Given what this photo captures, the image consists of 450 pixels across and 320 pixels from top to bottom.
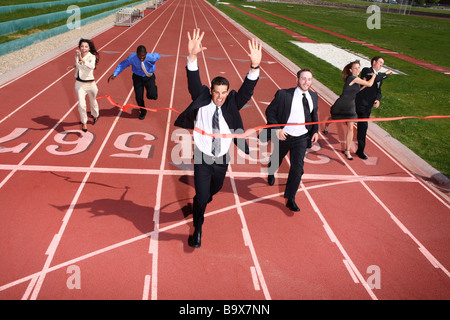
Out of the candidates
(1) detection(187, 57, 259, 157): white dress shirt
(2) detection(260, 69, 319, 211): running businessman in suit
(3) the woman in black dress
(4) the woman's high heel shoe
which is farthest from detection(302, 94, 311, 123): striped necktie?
(4) the woman's high heel shoe

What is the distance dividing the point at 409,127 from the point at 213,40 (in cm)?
1392

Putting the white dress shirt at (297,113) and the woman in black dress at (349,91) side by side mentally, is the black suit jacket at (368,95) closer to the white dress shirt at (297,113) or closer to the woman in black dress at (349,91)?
the woman in black dress at (349,91)

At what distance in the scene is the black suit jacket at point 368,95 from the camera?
6.53 metres

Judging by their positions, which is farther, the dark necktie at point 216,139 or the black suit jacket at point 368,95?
the black suit jacket at point 368,95

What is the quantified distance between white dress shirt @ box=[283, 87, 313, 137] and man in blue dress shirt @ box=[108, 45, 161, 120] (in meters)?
3.82

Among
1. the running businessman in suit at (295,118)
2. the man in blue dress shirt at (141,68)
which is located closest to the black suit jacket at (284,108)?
the running businessman in suit at (295,118)

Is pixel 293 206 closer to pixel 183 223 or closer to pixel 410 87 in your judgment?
pixel 183 223

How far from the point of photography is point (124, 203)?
5043 millimetres

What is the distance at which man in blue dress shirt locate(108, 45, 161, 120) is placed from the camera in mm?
7420

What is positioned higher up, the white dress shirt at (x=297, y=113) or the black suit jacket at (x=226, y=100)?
the black suit jacket at (x=226, y=100)

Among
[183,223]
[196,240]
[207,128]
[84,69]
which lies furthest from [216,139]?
[84,69]

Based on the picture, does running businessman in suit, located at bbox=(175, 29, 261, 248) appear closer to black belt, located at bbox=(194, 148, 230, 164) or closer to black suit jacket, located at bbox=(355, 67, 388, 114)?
black belt, located at bbox=(194, 148, 230, 164)

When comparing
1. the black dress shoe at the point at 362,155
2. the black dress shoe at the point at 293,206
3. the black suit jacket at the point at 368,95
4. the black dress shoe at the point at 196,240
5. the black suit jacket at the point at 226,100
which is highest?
the black suit jacket at the point at 226,100

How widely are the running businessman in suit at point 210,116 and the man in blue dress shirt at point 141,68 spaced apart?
156 inches
